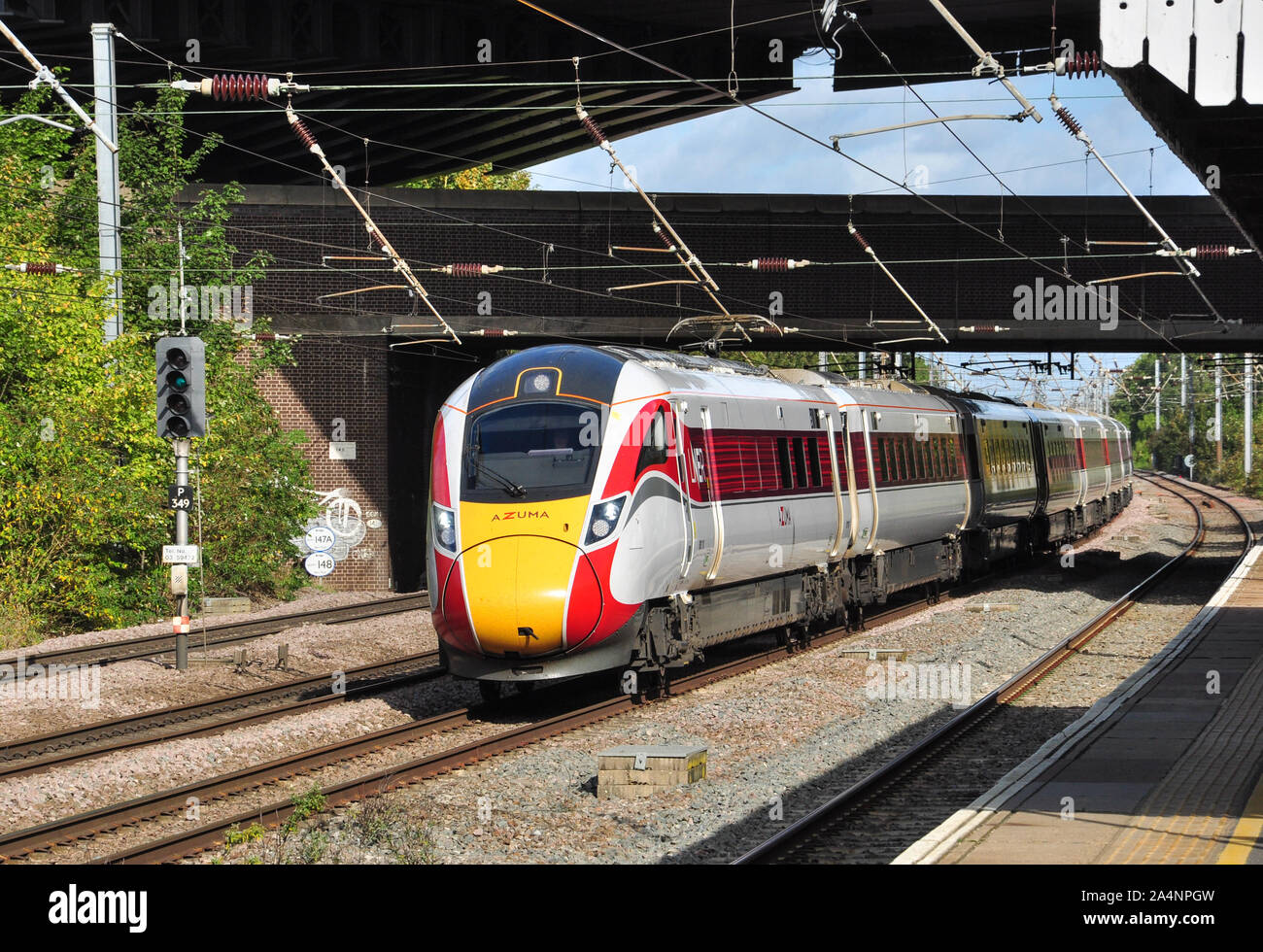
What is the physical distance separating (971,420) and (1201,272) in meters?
6.77

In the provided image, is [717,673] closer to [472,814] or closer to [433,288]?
[472,814]

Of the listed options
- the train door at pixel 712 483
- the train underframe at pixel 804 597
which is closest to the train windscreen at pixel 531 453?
the train underframe at pixel 804 597

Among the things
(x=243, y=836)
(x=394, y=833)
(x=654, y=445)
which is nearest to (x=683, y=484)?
(x=654, y=445)

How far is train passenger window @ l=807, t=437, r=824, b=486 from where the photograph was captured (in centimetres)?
1984

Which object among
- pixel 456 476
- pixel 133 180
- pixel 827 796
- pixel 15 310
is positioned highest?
pixel 133 180

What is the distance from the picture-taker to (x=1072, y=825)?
367 inches

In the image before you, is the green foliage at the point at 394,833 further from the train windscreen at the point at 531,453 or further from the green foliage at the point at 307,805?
the train windscreen at the point at 531,453

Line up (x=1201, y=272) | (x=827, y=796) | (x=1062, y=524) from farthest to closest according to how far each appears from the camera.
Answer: (x=1062, y=524) < (x=1201, y=272) < (x=827, y=796)

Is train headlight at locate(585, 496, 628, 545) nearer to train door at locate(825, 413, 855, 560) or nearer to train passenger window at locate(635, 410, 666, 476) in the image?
train passenger window at locate(635, 410, 666, 476)

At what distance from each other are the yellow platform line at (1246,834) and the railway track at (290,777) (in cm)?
634

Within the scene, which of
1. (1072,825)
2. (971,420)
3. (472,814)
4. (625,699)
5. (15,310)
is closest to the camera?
(1072,825)

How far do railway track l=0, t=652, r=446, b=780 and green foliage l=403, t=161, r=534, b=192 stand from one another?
42.4 metres

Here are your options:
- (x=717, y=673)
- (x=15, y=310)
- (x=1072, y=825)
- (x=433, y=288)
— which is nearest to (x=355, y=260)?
(x=433, y=288)

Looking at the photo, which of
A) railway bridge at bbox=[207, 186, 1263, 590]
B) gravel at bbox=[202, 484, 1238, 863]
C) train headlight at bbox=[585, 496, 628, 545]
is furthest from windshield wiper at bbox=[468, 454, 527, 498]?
railway bridge at bbox=[207, 186, 1263, 590]
